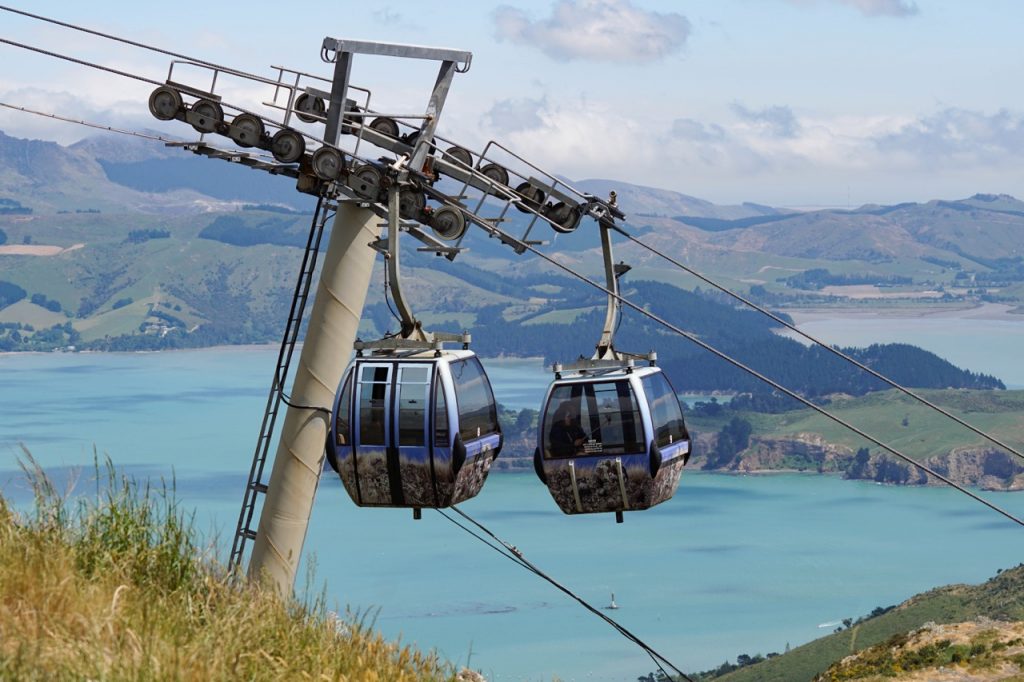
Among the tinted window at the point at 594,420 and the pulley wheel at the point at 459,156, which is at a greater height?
the pulley wheel at the point at 459,156

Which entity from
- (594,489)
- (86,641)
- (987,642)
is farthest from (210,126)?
(987,642)

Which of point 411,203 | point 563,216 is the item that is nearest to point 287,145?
point 411,203

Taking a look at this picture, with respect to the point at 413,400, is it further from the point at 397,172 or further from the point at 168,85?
the point at 168,85

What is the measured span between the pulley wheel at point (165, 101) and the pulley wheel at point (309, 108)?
2048mm

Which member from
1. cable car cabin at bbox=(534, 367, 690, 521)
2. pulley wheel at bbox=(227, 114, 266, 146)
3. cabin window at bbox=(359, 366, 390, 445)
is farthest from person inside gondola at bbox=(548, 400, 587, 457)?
pulley wheel at bbox=(227, 114, 266, 146)

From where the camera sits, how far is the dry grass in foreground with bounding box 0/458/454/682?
7.14 meters

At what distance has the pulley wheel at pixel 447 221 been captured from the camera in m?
16.5

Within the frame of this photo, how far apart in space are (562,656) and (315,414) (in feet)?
585

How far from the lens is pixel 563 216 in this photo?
18500mm

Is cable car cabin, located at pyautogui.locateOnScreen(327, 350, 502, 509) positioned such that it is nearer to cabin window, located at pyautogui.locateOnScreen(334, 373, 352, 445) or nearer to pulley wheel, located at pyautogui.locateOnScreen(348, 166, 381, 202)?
cabin window, located at pyautogui.locateOnScreen(334, 373, 352, 445)

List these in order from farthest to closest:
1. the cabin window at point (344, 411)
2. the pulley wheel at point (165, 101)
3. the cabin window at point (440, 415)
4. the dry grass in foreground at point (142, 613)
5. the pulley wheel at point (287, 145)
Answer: the pulley wheel at point (287, 145), the pulley wheel at point (165, 101), the cabin window at point (344, 411), the cabin window at point (440, 415), the dry grass in foreground at point (142, 613)

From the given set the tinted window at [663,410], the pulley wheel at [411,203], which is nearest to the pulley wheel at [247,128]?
the pulley wheel at [411,203]

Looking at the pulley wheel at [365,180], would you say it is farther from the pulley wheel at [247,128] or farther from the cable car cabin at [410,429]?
the cable car cabin at [410,429]

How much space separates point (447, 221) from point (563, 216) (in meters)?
2.44
